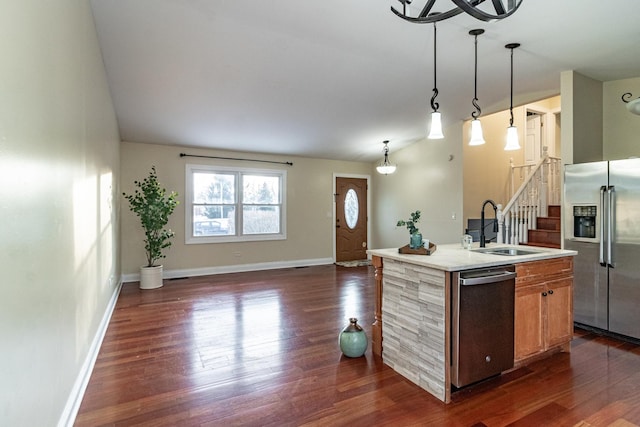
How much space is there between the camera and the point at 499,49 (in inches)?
136

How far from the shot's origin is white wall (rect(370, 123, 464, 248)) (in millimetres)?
6000

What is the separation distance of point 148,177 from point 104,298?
9.54ft

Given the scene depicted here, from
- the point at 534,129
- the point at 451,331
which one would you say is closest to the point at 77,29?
the point at 451,331

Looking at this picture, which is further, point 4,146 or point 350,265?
point 350,265

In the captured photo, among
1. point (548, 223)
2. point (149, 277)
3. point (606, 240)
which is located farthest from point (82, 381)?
point (548, 223)

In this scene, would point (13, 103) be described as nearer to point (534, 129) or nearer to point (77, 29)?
point (77, 29)

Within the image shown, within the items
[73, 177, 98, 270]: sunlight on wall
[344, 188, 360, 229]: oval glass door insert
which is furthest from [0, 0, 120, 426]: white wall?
[344, 188, 360, 229]: oval glass door insert

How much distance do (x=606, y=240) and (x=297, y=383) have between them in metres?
3.38

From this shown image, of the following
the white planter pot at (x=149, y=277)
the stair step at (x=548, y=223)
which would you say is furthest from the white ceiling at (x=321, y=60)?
the white planter pot at (x=149, y=277)

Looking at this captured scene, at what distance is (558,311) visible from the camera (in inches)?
113

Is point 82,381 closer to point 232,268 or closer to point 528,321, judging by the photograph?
point 528,321

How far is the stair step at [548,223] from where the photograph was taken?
5.10 m

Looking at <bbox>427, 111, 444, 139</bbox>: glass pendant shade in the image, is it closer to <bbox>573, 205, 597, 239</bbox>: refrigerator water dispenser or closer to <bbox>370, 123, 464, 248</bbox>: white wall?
<bbox>573, 205, 597, 239</bbox>: refrigerator water dispenser

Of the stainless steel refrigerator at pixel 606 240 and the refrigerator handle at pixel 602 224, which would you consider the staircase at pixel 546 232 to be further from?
the refrigerator handle at pixel 602 224
